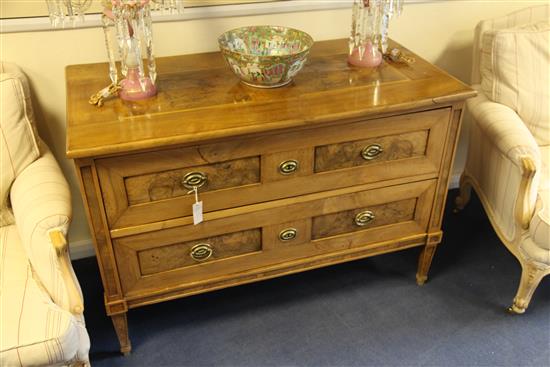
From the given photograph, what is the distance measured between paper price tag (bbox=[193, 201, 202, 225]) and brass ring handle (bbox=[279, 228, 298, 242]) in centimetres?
28

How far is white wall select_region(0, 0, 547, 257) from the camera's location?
5.42 ft

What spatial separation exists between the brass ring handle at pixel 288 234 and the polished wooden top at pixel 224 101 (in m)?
0.37

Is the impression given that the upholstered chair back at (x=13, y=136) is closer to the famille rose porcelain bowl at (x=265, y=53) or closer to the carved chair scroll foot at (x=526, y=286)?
the famille rose porcelain bowl at (x=265, y=53)

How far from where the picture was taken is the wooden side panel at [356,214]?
1.63 metres

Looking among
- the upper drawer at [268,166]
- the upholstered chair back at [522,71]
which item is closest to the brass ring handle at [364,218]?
the upper drawer at [268,166]

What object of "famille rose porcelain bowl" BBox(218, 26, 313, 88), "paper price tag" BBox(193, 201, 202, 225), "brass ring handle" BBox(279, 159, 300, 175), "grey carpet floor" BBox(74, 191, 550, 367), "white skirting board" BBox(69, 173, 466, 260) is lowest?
"grey carpet floor" BBox(74, 191, 550, 367)

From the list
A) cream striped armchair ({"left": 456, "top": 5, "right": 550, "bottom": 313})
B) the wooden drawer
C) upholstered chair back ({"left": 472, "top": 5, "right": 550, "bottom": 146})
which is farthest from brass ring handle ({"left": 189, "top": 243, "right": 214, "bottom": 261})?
upholstered chair back ({"left": 472, "top": 5, "right": 550, "bottom": 146})

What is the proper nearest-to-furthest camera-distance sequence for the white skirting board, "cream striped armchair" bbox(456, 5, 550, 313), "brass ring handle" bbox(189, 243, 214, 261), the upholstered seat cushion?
the upholstered seat cushion
"brass ring handle" bbox(189, 243, 214, 261)
"cream striped armchair" bbox(456, 5, 550, 313)
the white skirting board

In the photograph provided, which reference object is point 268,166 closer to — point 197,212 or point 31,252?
point 197,212

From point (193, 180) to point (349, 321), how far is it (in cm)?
78

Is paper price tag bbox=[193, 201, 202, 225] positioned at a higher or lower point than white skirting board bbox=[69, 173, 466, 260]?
higher

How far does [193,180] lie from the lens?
1387 mm

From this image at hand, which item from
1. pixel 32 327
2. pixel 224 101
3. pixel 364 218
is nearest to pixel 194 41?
pixel 224 101

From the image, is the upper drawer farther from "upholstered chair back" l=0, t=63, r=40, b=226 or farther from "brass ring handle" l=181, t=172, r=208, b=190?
"upholstered chair back" l=0, t=63, r=40, b=226
